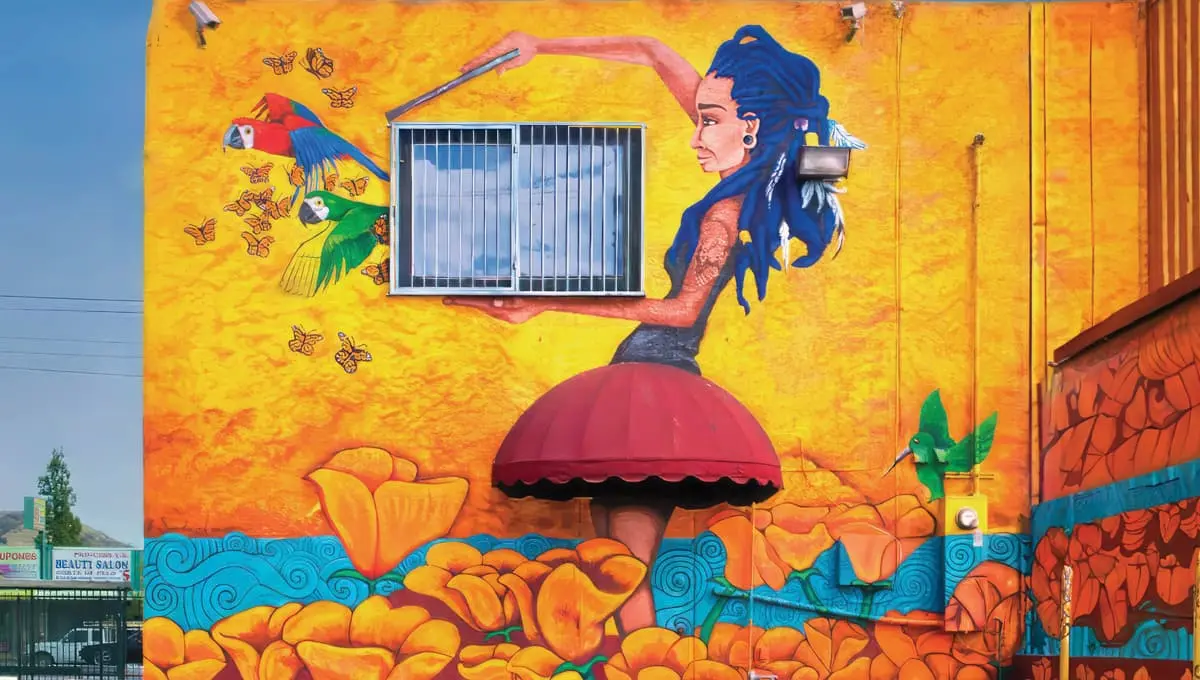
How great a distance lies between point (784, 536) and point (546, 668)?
220 centimetres

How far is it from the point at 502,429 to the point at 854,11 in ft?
14.8

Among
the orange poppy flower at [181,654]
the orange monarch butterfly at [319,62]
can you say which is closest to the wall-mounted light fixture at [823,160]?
the orange monarch butterfly at [319,62]

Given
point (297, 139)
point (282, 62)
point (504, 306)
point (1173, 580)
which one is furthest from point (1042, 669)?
point (282, 62)

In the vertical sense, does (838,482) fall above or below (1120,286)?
below

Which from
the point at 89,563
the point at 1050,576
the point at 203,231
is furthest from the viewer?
the point at 89,563

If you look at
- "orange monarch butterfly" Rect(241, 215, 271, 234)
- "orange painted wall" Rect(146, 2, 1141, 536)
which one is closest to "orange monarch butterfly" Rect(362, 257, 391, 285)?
"orange painted wall" Rect(146, 2, 1141, 536)

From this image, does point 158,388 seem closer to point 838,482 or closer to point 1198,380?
point 838,482

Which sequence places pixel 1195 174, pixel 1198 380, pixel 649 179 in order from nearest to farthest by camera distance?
pixel 1198 380 < pixel 1195 174 < pixel 649 179

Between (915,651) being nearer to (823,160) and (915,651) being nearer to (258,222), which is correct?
(823,160)

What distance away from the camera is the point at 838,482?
11.0 m

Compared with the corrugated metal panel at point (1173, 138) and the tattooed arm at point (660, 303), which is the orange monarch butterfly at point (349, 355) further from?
the corrugated metal panel at point (1173, 138)

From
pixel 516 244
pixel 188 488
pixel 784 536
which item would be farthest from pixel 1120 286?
pixel 188 488

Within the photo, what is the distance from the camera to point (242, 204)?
37.0 feet

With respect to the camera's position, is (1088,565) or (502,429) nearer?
(1088,565)
